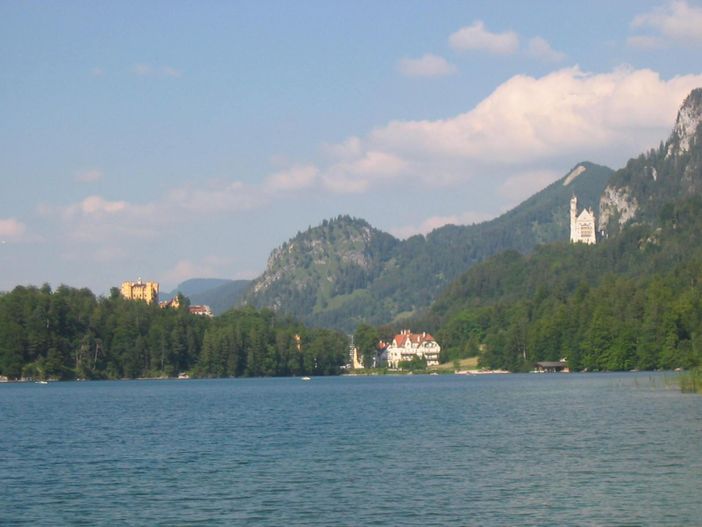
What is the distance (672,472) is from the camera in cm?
4878

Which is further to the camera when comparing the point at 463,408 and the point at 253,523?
the point at 463,408

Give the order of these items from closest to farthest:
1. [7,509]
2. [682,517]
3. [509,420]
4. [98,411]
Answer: [682,517]
[7,509]
[509,420]
[98,411]

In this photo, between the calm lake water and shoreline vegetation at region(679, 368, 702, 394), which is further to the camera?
shoreline vegetation at region(679, 368, 702, 394)

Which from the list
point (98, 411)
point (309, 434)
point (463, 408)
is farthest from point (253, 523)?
point (98, 411)

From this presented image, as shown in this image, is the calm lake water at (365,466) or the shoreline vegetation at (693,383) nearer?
the calm lake water at (365,466)

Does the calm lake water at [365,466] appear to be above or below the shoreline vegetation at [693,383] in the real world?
below

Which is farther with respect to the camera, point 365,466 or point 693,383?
point 693,383

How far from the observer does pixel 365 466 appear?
175ft

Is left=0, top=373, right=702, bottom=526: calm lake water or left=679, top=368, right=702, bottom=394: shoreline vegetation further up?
left=679, top=368, right=702, bottom=394: shoreline vegetation

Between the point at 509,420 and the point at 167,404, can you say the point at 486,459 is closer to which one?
the point at 509,420

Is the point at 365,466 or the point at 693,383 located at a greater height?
the point at 693,383

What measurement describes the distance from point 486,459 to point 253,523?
1843cm

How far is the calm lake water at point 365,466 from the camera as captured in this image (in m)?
40.8

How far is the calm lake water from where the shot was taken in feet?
134
